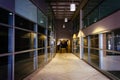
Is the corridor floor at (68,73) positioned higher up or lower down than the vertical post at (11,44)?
lower down

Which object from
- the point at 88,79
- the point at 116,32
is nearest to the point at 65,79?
the point at 88,79

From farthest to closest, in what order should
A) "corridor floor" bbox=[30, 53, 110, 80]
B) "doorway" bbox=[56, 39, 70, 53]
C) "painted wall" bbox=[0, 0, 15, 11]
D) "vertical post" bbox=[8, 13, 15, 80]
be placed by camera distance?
"doorway" bbox=[56, 39, 70, 53]
"corridor floor" bbox=[30, 53, 110, 80]
"vertical post" bbox=[8, 13, 15, 80]
"painted wall" bbox=[0, 0, 15, 11]

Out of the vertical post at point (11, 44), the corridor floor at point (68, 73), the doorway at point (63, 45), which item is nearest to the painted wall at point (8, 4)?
the vertical post at point (11, 44)

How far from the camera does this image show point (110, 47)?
6840 mm

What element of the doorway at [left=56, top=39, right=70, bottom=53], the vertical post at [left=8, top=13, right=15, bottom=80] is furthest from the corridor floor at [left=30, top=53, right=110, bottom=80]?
the doorway at [left=56, top=39, right=70, bottom=53]

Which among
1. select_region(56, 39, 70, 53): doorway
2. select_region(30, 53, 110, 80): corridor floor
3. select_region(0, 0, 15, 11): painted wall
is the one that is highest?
select_region(0, 0, 15, 11): painted wall

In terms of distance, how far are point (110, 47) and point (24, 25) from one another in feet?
12.6

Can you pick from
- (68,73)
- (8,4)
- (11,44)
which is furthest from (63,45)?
(8,4)

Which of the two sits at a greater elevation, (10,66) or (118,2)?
(118,2)

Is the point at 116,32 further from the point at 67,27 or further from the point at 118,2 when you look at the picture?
the point at 67,27

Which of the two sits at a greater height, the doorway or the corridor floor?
the doorway

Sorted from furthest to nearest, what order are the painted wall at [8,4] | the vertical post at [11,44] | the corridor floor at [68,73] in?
the corridor floor at [68,73] < the vertical post at [11,44] < the painted wall at [8,4]

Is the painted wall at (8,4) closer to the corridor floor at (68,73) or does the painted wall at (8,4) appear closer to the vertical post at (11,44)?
the vertical post at (11,44)

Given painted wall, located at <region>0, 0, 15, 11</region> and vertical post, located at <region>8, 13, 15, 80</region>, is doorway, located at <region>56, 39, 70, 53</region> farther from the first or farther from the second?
painted wall, located at <region>0, 0, 15, 11</region>
